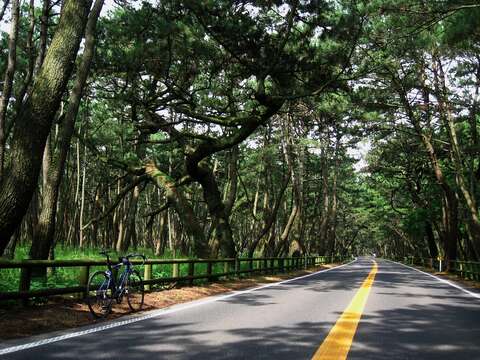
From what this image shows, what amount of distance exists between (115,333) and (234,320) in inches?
82.9

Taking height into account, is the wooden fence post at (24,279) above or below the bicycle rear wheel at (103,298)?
above

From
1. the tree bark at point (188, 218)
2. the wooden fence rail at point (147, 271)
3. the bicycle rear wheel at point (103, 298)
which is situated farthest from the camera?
the tree bark at point (188, 218)

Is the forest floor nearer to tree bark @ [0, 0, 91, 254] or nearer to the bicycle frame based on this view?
the bicycle frame

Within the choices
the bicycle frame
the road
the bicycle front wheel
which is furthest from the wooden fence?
the bicycle frame

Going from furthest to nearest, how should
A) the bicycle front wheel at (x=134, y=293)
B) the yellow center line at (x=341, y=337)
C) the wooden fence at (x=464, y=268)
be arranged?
the wooden fence at (x=464, y=268) < the bicycle front wheel at (x=134, y=293) < the yellow center line at (x=341, y=337)

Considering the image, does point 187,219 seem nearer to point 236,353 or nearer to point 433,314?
point 433,314

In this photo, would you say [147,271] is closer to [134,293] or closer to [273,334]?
[134,293]

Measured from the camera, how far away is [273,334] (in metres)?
6.79

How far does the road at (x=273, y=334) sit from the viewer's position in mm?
5590

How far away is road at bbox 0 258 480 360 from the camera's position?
18.3ft

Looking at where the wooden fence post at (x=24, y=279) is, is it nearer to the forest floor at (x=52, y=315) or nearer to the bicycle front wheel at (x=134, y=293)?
the forest floor at (x=52, y=315)

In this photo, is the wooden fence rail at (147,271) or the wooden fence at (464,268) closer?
the wooden fence rail at (147,271)

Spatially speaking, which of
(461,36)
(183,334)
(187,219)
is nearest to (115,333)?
(183,334)

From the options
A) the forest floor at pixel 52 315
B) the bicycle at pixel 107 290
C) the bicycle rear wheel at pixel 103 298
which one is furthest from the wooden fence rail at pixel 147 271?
the bicycle rear wheel at pixel 103 298
